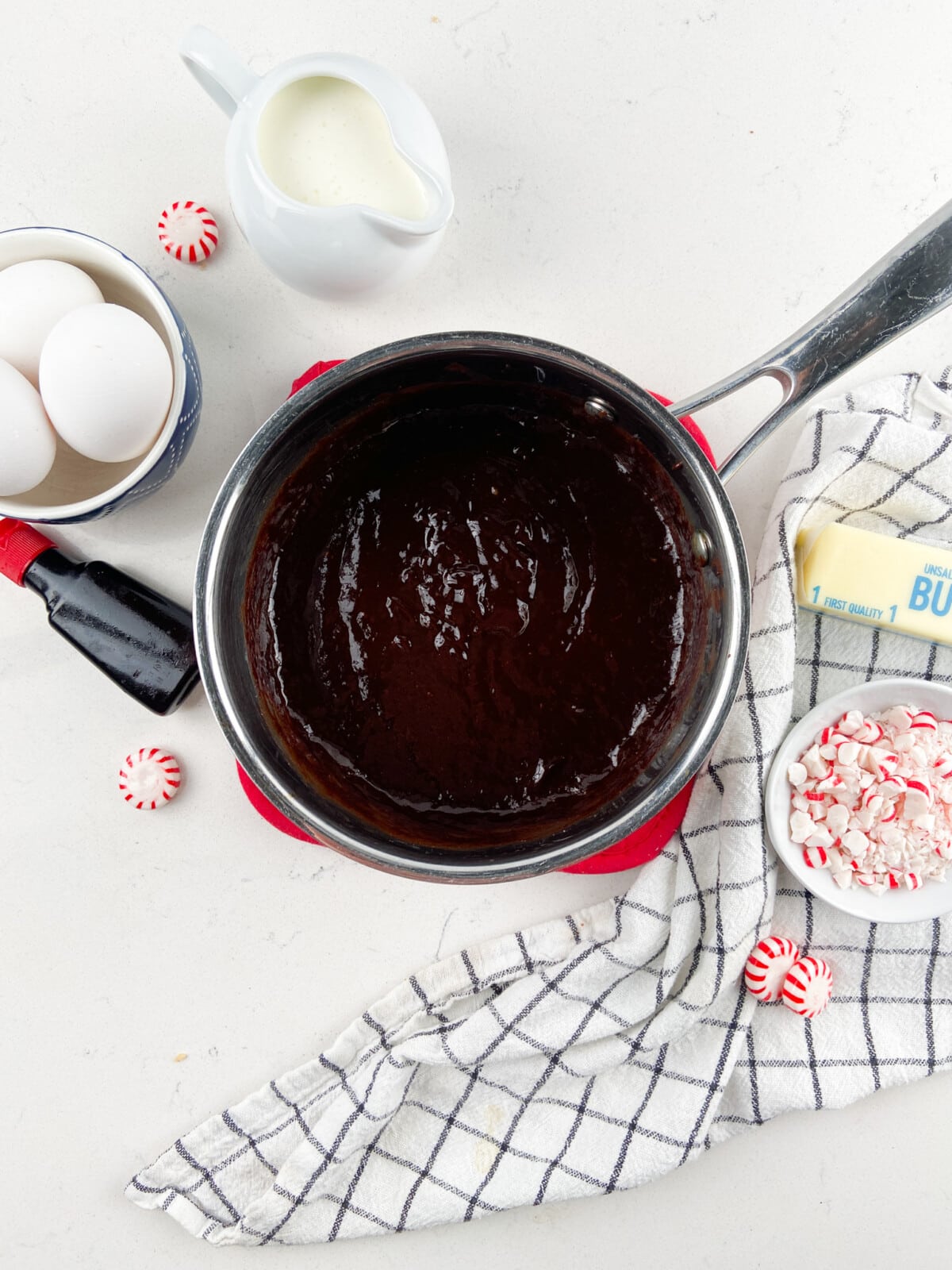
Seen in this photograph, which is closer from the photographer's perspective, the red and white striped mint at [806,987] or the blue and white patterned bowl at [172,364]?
the blue and white patterned bowl at [172,364]

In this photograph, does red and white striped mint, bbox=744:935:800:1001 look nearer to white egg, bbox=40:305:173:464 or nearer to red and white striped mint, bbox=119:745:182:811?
red and white striped mint, bbox=119:745:182:811

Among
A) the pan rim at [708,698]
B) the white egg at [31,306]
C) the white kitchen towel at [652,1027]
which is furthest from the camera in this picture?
the white kitchen towel at [652,1027]

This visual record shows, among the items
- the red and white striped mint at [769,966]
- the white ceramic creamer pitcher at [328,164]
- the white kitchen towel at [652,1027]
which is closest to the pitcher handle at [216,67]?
the white ceramic creamer pitcher at [328,164]

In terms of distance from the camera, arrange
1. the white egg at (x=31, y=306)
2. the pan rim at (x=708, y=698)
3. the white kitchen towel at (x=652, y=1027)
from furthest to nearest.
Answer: the white kitchen towel at (x=652, y=1027) < the white egg at (x=31, y=306) < the pan rim at (x=708, y=698)

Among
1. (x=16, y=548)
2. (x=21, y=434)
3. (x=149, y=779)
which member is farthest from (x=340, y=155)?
(x=149, y=779)

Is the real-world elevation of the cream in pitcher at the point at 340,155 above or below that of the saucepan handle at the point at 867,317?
above

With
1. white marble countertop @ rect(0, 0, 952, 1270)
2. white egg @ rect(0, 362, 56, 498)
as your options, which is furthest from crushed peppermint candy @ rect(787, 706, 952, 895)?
white egg @ rect(0, 362, 56, 498)

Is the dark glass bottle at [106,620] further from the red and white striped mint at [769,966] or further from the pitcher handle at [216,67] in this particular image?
the red and white striped mint at [769,966]

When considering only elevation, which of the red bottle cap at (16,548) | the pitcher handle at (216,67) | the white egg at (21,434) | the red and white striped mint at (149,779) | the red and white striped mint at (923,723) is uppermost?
the pitcher handle at (216,67)
